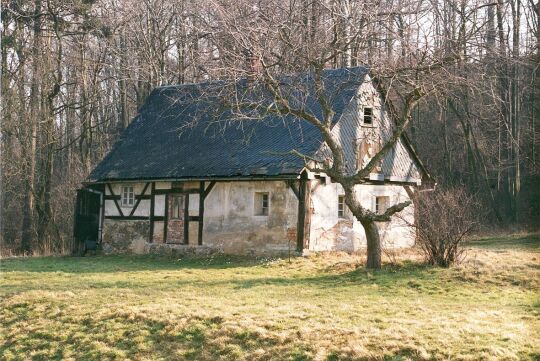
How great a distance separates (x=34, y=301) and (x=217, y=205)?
8.07m

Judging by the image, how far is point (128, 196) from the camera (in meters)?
24.5

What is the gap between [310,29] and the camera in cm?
1816

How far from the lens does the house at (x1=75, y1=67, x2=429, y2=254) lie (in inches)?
797

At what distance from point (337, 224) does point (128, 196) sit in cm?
775

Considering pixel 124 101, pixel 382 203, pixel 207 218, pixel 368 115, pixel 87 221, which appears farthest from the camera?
pixel 124 101

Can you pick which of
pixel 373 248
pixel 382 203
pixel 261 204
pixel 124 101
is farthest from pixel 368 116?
pixel 124 101

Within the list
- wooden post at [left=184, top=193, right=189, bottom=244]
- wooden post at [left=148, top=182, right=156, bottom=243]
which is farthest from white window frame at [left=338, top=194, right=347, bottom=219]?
wooden post at [left=148, top=182, right=156, bottom=243]

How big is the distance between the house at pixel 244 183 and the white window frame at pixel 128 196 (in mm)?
35

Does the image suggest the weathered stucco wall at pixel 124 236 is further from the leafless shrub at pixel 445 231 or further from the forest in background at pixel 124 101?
the leafless shrub at pixel 445 231

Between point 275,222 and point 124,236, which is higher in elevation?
point 275,222

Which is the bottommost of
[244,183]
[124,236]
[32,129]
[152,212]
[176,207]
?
[124,236]

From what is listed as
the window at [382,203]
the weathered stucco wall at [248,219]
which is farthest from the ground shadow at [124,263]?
the window at [382,203]

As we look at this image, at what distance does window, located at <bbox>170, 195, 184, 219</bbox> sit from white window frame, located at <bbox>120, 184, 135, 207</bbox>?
201 centimetres

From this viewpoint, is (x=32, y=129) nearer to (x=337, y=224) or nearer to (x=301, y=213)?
(x=301, y=213)
